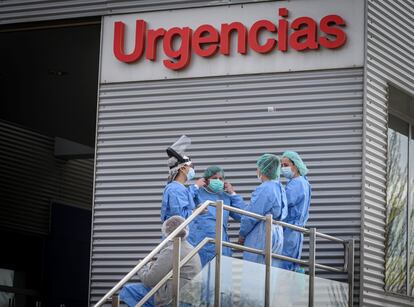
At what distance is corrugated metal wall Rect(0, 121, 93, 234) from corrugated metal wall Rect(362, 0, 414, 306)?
9405 mm

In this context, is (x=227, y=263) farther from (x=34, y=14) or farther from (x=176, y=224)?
(x=34, y=14)

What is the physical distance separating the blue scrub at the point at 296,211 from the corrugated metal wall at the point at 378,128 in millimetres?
778

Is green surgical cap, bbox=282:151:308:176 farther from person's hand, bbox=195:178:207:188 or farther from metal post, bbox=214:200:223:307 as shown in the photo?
metal post, bbox=214:200:223:307

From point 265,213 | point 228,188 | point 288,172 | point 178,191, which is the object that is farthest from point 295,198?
point 178,191

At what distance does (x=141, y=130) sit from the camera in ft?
43.3

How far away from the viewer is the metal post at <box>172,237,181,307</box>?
28.6 ft

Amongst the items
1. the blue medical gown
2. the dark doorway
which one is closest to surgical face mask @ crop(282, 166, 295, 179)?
the blue medical gown

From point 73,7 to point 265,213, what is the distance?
453 centimetres

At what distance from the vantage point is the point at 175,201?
11.0 metres

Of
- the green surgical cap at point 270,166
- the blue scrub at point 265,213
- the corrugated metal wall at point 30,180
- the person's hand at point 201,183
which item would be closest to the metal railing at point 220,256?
the blue scrub at point 265,213

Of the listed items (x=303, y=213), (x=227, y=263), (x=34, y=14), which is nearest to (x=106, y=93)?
(x=34, y=14)

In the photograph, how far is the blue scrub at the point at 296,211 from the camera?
11281 mm

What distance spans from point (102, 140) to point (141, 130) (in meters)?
0.53

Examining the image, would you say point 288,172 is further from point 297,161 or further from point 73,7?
point 73,7
